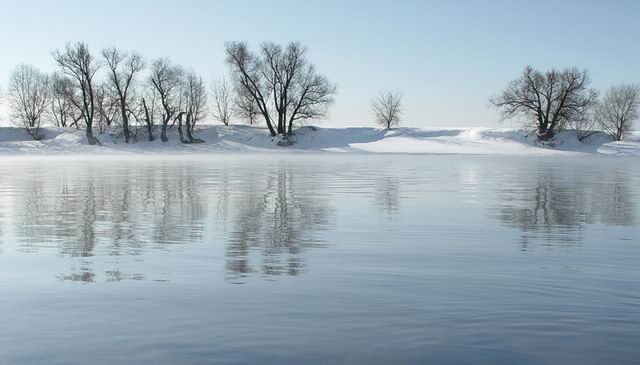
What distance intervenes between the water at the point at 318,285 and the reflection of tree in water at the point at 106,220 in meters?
0.05

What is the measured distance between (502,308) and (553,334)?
67 centimetres

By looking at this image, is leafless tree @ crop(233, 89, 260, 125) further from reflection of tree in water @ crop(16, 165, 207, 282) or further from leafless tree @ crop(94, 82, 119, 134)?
reflection of tree in water @ crop(16, 165, 207, 282)

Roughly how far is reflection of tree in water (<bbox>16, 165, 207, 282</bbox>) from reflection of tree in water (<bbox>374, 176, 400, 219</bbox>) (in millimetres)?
3351

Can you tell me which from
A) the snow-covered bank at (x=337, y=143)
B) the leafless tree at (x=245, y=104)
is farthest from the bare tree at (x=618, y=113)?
the leafless tree at (x=245, y=104)

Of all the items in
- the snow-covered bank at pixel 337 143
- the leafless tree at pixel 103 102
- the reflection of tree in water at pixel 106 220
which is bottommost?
the reflection of tree in water at pixel 106 220

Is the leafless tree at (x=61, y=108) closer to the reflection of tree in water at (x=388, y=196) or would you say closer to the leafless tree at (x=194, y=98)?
the leafless tree at (x=194, y=98)

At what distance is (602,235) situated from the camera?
898 centimetres

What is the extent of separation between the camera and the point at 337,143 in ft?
225

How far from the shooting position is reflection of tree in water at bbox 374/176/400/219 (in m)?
11.9

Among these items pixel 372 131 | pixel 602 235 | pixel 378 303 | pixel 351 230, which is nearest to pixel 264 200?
pixel 351 230

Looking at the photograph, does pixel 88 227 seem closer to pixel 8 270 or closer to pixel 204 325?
pixel 8 270

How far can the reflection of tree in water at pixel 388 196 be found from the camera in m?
11.9

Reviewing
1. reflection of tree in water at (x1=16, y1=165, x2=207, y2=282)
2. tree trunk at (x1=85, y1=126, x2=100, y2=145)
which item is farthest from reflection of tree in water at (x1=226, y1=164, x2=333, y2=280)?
tree trunk at (x1=85, y1=126, x2=100, y2=145)

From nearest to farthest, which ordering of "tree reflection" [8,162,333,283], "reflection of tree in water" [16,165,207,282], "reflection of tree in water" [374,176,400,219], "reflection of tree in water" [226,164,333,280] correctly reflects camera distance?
"reflection of tree in water" [226,164,333,280], "tree reflection" [8,162,333,283], "reflection of tree in water" [16,165,207,282], "reflection of tree in water" [374,176,400,219]
